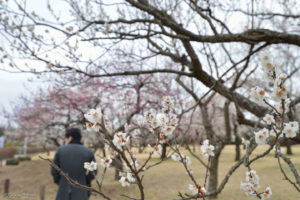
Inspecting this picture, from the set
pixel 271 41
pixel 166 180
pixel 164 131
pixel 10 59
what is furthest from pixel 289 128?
pixel 166 180

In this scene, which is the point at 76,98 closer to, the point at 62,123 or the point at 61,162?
the point at 62,123

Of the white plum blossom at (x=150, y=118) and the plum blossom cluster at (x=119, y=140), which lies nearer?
the plum blossom cluster at (x=119, y=140)

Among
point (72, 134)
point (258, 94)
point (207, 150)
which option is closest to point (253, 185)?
point (207, 150)

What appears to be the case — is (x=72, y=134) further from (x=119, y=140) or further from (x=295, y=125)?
(x=295, y=125)

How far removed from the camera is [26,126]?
13195mm

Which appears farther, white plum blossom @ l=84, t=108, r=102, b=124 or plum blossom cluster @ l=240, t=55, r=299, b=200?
white plum blossom @ l=84, t=108, r=102, b=124

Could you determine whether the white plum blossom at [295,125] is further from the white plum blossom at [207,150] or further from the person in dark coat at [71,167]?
the person in dark coat at [71,167]

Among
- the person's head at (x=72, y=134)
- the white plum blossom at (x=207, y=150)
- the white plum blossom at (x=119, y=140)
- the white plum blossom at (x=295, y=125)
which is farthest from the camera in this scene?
the person's head at (x=72, y=134)

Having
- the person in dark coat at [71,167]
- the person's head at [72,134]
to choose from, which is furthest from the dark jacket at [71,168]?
the person's head at [72,134]

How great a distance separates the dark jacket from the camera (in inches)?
133

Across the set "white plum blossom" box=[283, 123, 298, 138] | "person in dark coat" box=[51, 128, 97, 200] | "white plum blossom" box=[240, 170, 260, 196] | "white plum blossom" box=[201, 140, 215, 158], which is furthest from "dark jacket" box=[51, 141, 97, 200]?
"white plum blossom" box=[283, 123, 298, 138]

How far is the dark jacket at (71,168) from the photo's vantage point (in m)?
3.38

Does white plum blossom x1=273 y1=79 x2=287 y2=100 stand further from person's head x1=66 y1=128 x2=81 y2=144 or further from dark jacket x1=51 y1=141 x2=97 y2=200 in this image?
person's head x1=66 y1=128 x2=81 y2=144

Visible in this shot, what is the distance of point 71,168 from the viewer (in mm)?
3412
